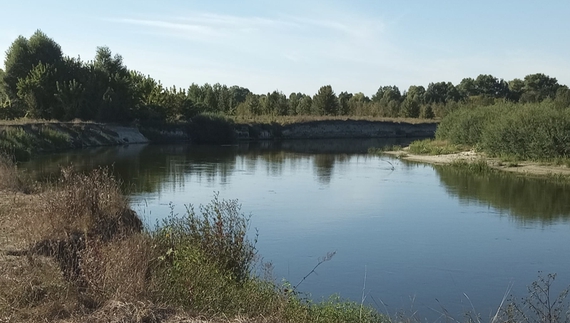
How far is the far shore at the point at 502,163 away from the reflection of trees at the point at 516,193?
127 cm

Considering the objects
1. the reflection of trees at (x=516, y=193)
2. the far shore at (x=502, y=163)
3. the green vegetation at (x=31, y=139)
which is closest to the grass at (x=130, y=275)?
the reflection of trees at (x=516, y=193)

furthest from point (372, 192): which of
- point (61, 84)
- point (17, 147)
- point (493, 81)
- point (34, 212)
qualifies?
point (493, 81)

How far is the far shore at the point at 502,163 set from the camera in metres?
26.4

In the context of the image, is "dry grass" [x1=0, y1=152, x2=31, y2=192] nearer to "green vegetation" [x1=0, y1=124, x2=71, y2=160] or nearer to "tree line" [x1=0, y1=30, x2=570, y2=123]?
"green vegetation" [x1=0, y1=124, x2=71, y2=160]

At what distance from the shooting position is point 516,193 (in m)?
21.2

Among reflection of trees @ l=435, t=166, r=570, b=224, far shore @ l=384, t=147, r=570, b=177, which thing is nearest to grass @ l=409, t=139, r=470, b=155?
far shore @ l=384, t=147, r=570, b=177

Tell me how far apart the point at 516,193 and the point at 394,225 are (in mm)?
8228

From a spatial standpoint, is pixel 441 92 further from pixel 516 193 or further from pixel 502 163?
pixel 516 193

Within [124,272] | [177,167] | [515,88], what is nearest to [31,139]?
[177,167]

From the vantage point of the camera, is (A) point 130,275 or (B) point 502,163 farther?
(B) point 502,163

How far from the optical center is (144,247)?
7.63m

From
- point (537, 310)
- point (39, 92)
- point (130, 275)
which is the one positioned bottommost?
point (537, 310)

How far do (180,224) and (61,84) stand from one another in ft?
154

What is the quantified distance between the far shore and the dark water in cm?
182
